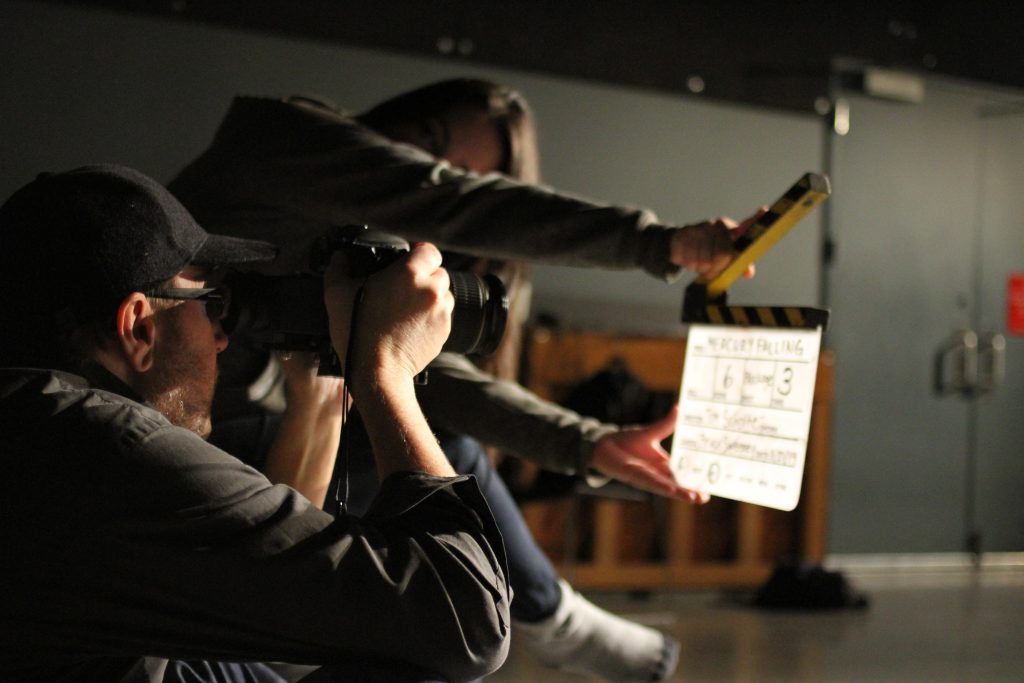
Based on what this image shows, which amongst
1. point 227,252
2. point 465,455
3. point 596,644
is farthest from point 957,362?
point 227,252

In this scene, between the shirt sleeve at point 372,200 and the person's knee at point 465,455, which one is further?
the person's knee at point 465,455

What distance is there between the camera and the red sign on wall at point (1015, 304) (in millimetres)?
6008

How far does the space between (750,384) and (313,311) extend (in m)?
0.61

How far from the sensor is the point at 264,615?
972 millimetres

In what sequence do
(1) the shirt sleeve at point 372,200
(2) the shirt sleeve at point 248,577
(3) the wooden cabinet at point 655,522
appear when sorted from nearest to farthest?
(2) the shirt sleeve at point 248,577
(1) the shirt sleeve at point 372,200
(3) the wooden cabinet at point 655,522

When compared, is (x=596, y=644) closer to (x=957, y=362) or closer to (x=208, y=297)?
(x=208, y=297)

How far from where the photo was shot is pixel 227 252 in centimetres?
128

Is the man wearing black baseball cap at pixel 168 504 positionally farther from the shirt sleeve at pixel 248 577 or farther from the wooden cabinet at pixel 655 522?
the wooden cabinet at pixel 655 522

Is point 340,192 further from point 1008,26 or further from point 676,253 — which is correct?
point 1008,26

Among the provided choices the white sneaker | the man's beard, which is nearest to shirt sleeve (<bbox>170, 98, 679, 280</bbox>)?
the man's beard

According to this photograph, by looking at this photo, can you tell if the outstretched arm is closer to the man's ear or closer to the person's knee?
the person's knee

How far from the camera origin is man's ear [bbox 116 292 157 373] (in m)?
1.11

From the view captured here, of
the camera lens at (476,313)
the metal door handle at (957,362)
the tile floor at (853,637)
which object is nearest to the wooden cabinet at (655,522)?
the tile floor at (853,637)

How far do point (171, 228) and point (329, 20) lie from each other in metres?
3.90
